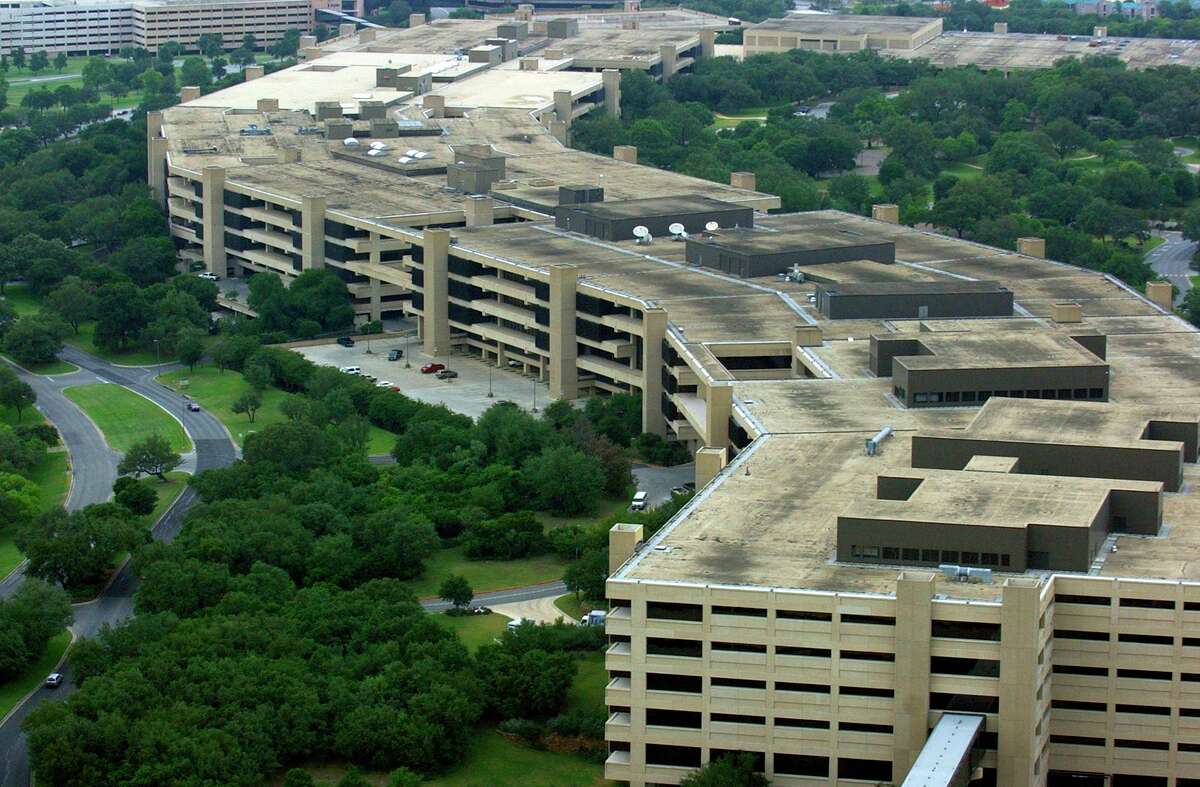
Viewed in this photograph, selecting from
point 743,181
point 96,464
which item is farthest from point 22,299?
point 743,181

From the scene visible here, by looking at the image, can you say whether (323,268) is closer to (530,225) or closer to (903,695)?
(530,225)

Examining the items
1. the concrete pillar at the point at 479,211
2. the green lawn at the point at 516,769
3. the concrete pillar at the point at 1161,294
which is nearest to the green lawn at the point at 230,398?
the concrete pillar at the point at 479,211

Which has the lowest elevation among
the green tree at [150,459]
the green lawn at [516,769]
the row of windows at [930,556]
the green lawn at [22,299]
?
the green lawn at [22,299]

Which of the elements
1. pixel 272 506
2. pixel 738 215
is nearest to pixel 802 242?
pixel 738 215

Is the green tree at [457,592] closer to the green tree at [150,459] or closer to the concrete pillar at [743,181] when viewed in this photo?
the green tree at [150,459]

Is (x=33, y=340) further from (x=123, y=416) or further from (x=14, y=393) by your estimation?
(x=123, y=416)

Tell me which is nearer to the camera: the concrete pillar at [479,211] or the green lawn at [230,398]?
the green lawn at [230,398]

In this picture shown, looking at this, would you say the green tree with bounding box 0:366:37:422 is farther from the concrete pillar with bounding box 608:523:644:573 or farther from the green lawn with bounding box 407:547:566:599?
the concrete pillar with bounding box 608:523:644:573

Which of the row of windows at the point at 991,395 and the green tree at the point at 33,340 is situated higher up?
the row of windows at the point at 991,395
